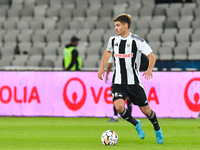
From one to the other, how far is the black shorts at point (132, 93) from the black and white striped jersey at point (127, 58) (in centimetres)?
7

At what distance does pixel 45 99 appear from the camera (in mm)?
12258

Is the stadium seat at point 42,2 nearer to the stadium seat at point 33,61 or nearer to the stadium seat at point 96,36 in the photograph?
the stadium seat at point 96,36

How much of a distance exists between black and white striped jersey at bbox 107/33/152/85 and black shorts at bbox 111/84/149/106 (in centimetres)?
7

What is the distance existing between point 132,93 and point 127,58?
0.52 metres

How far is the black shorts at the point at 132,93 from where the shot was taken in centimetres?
669

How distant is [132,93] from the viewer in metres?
6.74

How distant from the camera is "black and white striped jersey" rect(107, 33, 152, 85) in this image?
673 centimetres

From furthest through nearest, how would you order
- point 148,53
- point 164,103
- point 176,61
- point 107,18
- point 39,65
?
point 107,18
point 39,65
point 176,61
point 164,103
point 148,53

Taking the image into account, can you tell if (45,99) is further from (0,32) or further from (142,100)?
(0,32)

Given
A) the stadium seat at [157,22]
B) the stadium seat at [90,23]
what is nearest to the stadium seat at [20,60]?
the stadium seat at [90,23]

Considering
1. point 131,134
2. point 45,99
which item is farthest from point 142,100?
point 45,99

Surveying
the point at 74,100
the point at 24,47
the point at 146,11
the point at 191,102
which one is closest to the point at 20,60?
the point at 24,47

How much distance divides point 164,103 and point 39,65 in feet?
19.7

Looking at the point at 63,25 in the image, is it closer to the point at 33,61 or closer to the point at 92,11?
the point at 92,11
